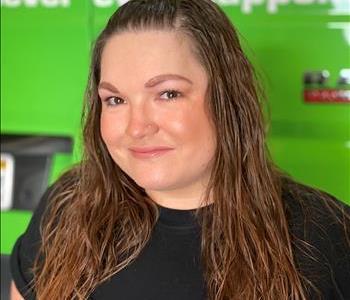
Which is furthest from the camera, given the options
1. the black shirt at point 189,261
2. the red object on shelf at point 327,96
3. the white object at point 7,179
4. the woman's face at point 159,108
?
Answer: the white object at point 7,179

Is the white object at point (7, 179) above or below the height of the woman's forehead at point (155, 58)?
below

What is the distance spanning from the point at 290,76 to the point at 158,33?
1.61 ft

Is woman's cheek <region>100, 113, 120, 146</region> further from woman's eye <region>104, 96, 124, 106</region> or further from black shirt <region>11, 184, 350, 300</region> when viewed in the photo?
black shirt <region>11, 184, 350, 300</region>

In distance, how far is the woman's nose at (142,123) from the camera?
1144mm

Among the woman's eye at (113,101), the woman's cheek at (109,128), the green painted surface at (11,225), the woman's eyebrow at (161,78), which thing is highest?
the woman's eyebrow at (161,78)

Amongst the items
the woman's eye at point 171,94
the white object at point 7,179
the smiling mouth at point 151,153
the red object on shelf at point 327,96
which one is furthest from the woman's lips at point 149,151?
the white object at point 7,179

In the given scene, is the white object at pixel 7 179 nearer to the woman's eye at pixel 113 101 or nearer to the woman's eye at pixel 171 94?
the woman's eye at pixel 113 101

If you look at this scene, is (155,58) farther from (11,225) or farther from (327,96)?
(11,225)

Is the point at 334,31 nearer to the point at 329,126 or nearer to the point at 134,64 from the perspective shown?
the point at 329,126

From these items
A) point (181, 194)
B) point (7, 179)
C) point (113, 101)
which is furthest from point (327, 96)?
point (7, 179)

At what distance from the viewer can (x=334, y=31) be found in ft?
4.81

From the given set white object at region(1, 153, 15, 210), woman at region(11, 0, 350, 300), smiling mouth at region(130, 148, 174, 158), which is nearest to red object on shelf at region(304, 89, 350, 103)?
woman at region(11, 0, 350, 300)

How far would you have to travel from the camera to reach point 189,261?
1.27 meters

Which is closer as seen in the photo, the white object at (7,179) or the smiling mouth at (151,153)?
the smiling mouth at (151,153)
